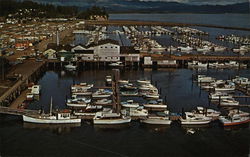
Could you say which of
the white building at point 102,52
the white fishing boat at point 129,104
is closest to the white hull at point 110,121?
the white fishing boat at point 129,104

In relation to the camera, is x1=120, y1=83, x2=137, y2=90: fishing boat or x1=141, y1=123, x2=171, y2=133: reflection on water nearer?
x1=141, y1=123, x2=171, y2=133: reflection on water

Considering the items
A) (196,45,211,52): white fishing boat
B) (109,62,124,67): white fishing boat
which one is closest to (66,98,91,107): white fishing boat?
(109,62,124,67): white fishing boat

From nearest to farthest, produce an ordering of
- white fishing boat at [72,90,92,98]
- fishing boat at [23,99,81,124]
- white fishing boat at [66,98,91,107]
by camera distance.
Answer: fishing boat at [23,99,81,124] < white fishing boat at [66,98,91,107] < white fishing boat at [72,90,92,98]

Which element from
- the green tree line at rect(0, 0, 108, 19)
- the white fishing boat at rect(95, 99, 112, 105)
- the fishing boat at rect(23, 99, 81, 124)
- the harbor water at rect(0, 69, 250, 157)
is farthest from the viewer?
the green tree line at rect(0, 0, 108, 19)

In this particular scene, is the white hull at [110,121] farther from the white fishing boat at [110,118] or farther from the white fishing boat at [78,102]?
the white fishing boat at [78,102]

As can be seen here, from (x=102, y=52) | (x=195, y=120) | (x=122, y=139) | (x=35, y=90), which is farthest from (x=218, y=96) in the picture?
(x=102, y=52)

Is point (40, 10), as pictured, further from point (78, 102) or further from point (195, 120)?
point (195, 120)

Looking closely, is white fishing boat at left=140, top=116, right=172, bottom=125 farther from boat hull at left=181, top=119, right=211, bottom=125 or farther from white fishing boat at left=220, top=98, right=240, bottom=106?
white fishing boat at left=220, top=98, right=240, bottom=106

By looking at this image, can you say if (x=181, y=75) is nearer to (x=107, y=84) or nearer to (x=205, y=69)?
(x=205, y=69)
